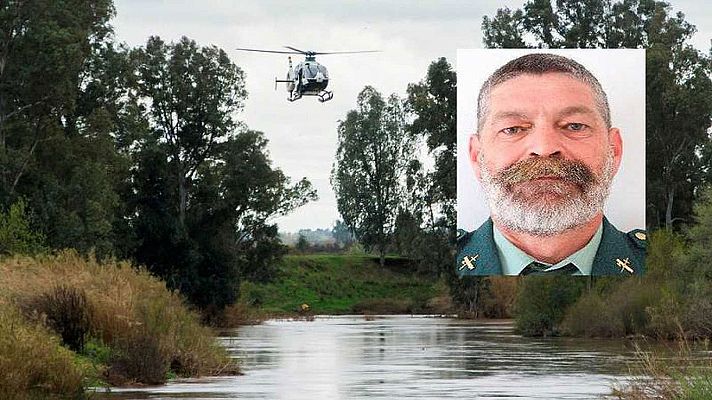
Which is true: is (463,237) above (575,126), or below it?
below

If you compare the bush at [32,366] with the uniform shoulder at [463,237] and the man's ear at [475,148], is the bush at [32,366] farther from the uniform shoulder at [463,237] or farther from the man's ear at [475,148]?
the man's ear at [475,148]

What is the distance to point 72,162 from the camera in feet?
215

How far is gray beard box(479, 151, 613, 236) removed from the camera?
4641cm

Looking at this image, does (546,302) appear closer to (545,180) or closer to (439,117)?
(545,180)

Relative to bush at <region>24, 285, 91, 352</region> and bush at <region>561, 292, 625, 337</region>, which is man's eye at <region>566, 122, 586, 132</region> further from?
bush at <region>24, 285, 91, 352</region>

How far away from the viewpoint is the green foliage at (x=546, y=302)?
59594mm

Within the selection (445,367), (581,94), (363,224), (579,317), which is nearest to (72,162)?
(579,317)

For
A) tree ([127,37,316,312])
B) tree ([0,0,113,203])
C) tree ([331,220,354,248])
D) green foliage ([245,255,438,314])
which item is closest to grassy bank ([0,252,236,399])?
tree ([0,0,113,203])

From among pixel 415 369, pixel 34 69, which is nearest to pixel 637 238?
pixel 415 369

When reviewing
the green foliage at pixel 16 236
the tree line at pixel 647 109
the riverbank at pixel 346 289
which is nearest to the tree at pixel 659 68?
the tree line at pixel 647 109

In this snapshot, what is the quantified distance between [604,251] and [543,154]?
314 cm

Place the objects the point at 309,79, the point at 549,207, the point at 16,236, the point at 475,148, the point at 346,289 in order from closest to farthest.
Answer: the point at 549,207, the point at 475,148, the point at 16,236, the point at 309,79, the point at 346,289

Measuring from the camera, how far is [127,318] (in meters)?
30.5

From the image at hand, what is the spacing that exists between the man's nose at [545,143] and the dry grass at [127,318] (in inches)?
587
